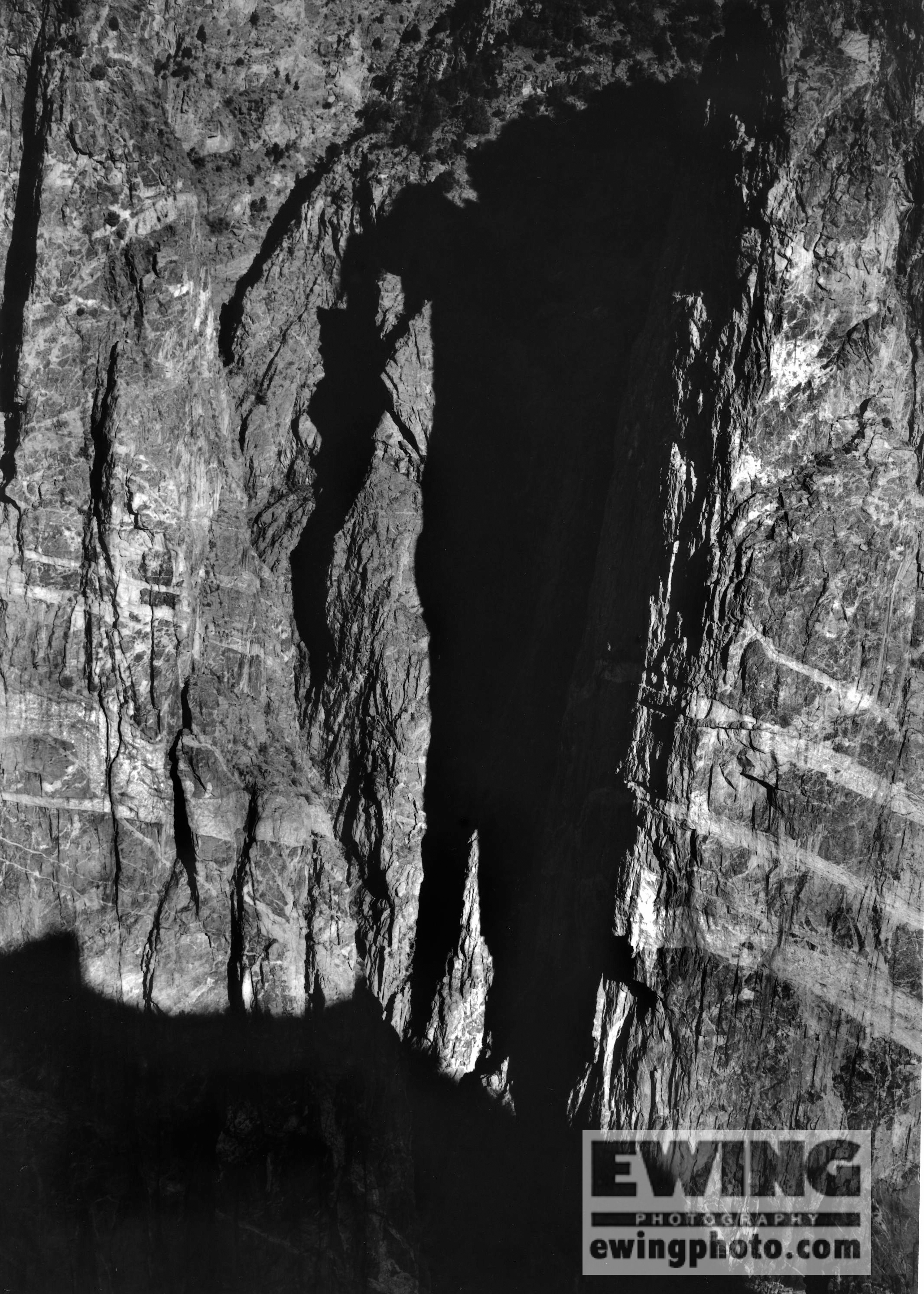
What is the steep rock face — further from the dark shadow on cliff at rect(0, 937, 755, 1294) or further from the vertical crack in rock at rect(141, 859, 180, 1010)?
the vertical crack in rock at rect(141, 859, 180, 1010)

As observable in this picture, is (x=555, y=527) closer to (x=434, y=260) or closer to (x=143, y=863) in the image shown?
(x=434, y=260)

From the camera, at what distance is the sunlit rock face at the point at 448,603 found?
640cm

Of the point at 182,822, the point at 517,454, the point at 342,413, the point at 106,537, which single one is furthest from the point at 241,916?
the point at 517,454

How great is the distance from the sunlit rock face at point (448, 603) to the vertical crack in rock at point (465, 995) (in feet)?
0.12

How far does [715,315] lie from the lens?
6371 mm

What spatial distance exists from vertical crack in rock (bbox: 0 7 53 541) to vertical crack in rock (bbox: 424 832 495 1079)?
3655 millimetres

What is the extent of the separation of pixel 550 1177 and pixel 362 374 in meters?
5.35

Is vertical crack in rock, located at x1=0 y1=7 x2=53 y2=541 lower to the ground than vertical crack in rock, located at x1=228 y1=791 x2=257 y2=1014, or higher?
higher

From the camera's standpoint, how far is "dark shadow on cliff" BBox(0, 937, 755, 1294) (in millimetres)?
7336

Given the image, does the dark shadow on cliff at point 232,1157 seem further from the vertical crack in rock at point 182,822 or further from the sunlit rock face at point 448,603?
the vertical crack in rock at point 182,822

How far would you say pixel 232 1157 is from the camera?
7355mm

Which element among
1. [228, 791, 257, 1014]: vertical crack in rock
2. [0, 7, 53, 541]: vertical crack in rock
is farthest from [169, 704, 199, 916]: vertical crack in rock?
[0, 7, 53, 541]: vertical crack in rock

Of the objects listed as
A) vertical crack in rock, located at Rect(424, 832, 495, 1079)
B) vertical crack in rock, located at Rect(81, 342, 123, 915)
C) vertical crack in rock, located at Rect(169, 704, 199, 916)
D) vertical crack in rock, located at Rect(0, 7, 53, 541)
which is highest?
vertical crack in rock, located at Rect(0, 7, 53, 541)

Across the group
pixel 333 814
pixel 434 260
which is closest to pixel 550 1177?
pixel 333 814
